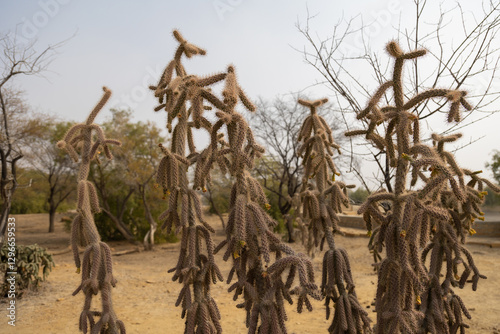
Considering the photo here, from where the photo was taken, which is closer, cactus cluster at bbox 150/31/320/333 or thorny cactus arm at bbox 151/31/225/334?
cactus cluster at bbox 150/31/320/333

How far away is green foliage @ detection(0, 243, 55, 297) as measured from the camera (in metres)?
5.57

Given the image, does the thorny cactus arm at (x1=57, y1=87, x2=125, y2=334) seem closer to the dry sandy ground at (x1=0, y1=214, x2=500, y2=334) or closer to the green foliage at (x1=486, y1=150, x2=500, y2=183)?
the dry sandy ground at (x1=0, y1=214, x2=500, y2=334)

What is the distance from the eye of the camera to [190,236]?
189 cm

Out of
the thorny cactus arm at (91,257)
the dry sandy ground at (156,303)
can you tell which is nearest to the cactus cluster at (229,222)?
the thorny cactus arm at (91,257)

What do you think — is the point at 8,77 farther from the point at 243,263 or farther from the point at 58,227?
the point at 58,227

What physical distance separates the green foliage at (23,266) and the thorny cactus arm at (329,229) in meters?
4.77

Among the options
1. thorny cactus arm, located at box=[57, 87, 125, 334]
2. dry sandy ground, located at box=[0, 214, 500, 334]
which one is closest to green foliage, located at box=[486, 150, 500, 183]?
dry sandy ground, located at box=[0, 214, 500, 334]

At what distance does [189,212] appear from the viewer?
194 centimetres

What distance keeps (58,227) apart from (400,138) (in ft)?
63.9

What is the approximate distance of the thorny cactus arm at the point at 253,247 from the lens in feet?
5.34

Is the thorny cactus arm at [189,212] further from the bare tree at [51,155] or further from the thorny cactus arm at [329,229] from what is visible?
the bare tree at [51,155]

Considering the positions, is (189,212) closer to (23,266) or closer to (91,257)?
(91,257)

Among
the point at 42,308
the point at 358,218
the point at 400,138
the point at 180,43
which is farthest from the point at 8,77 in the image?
the point at 358,218

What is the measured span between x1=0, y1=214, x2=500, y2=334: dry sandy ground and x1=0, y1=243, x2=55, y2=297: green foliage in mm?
184
